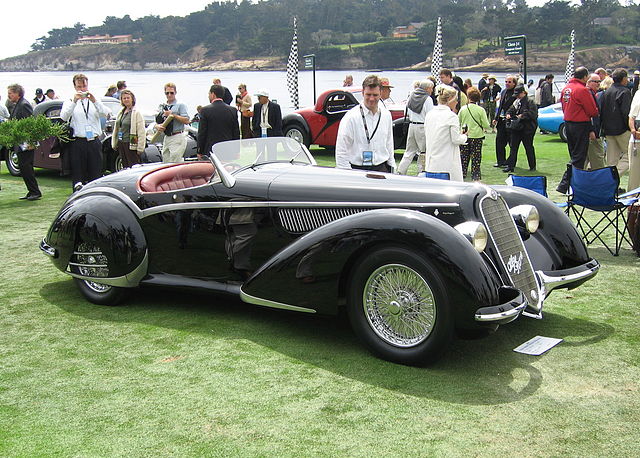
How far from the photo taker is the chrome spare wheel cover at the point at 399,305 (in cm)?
455

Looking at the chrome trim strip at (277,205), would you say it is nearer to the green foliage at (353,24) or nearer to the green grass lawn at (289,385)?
the green grass lawn at (289,385)

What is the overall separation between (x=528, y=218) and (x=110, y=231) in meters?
3.62

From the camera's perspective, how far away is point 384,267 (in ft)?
15.3

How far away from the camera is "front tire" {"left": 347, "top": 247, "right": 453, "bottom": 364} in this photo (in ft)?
14.6

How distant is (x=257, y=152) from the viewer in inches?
241

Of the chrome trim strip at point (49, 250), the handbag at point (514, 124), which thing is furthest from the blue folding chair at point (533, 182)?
the handbag at point (514, 124)

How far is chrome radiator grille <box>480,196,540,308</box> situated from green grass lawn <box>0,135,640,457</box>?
40cm

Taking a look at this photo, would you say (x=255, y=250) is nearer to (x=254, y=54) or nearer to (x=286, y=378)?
(x=286, y=378)

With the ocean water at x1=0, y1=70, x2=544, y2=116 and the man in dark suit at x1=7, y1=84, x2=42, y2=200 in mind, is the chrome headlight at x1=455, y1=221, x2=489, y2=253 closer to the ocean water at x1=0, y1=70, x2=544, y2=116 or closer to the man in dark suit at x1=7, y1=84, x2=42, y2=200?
the man in dark suit at x1=7, y1=84, x2=42, y2=200

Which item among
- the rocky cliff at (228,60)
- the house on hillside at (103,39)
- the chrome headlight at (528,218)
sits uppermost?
the house on hillside at (103,39)

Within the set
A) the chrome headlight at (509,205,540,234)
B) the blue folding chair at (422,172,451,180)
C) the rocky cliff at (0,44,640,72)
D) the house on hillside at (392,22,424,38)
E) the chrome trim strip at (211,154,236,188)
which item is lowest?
the chrome headlight at (509,205,540,234)

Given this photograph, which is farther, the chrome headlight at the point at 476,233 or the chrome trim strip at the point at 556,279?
the chrome trim strip at the point at 556,279

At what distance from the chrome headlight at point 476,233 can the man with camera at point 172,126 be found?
7.68 metres

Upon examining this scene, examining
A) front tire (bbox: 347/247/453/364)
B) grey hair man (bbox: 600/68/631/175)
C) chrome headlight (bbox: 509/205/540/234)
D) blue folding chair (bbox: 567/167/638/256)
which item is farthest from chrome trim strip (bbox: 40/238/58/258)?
grey hair man (bbox: 600/68/631/175)
